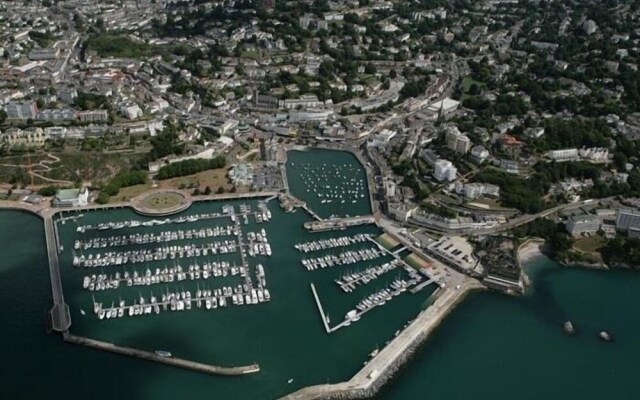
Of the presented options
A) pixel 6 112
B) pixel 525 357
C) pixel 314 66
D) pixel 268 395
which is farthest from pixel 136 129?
pixel 525 357

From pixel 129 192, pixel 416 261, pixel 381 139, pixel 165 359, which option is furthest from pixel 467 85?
pixel 165 359

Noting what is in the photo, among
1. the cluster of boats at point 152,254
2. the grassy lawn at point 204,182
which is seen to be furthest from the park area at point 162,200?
the cluster of boats at point 152,254

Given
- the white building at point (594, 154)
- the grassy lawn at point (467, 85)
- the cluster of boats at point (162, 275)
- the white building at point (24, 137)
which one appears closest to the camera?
the cluster of boats at point (162, 275)

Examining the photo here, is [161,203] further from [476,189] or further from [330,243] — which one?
[476,189]

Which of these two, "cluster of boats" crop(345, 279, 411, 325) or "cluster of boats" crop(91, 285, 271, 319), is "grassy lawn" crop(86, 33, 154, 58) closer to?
"cluster of boats" crop(91, 285, 271, 319)

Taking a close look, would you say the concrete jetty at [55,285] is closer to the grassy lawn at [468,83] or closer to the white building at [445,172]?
the white building at [445,172]

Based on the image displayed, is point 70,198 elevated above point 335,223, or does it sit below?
below

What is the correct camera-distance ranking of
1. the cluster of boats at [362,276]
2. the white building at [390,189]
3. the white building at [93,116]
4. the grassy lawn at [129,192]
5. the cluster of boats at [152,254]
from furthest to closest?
the white building at [93,116]
the white building at [390,189]
the grassy lawn at [129,192]
the cluster of boats at [152,254]
the cluster of boats at [362,276]
